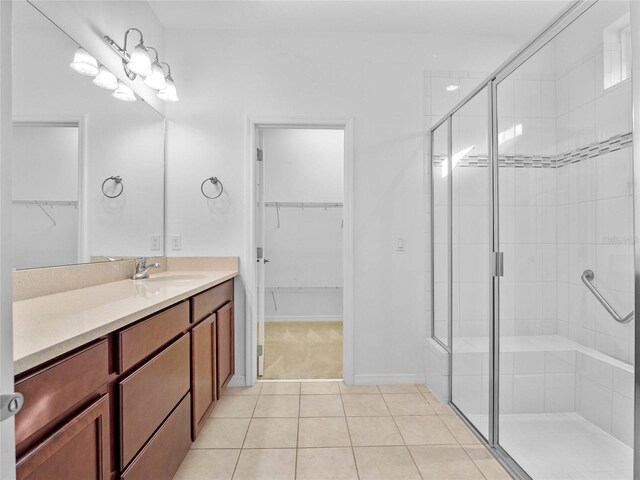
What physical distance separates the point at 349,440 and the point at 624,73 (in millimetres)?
1943

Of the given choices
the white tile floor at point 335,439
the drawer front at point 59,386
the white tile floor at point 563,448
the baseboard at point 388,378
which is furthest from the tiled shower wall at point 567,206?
the drawer front at point 59,386

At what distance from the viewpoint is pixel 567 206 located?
1.42m

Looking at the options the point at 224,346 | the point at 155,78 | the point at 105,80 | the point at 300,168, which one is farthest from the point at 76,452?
the point at 300,168

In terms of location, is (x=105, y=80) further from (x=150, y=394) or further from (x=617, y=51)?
(x=617, y=51)

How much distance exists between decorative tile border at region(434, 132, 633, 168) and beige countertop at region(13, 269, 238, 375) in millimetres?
1645

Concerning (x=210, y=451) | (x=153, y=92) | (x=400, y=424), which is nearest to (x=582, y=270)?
(x=400, y=424)

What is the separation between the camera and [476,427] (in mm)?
1925

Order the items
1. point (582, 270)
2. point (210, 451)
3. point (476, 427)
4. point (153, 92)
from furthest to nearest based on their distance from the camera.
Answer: point (153, 92)
point (476, 427)
point (210, 451)
point (582, 270)

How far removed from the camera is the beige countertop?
753mm

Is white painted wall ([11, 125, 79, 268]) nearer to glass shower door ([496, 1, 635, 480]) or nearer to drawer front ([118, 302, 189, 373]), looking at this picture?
drawer front ([118, 302, 189, 373])

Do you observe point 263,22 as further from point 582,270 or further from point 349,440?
point 349,440

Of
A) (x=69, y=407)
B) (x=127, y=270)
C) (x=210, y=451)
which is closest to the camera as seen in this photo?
(x=69, y=407)

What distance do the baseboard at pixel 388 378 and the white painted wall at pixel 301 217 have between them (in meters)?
1.93

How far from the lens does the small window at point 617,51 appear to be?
1113mm
